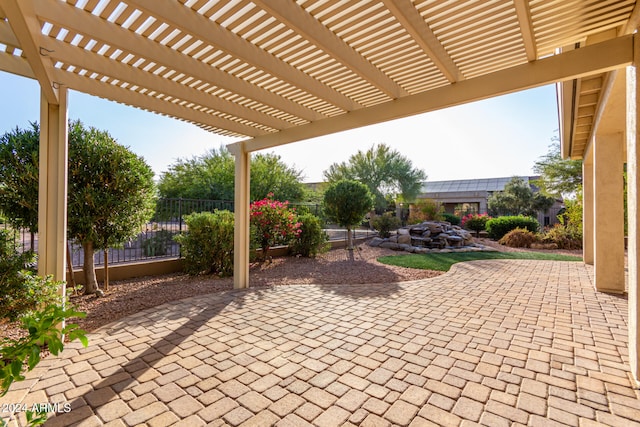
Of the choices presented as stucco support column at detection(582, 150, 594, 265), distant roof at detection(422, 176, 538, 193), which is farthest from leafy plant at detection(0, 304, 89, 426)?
distant roof at detection(422, 176, 538, 193)

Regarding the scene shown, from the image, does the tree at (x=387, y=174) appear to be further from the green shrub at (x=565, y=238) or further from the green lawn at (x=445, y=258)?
the green lawn at (x=445, y=258)

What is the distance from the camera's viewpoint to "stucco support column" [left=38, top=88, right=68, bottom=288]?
3330 millimetres

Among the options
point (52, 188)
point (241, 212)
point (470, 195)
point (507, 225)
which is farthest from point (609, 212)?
Answer: point (470, 195)

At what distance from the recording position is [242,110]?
4590 millimetres

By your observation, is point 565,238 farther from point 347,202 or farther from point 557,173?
point 347,202

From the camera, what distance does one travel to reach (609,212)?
5730 millimetres

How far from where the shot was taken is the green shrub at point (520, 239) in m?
13.1

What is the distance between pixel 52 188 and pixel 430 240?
11703 millimetres

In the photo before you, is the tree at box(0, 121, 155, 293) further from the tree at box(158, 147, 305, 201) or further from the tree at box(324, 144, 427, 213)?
the tree at box(324, 144, 427, 213)

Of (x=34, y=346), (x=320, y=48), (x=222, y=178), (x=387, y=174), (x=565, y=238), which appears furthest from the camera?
(x=387, y=174)

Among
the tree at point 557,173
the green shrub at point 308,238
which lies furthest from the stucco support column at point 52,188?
the tree at point 557,173

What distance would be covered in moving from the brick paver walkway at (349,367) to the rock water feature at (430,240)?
6.97 m

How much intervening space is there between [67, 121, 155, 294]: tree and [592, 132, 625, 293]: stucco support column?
27.5 feet

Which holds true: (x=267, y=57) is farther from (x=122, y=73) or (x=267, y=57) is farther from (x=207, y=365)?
(x=207, y=365)
